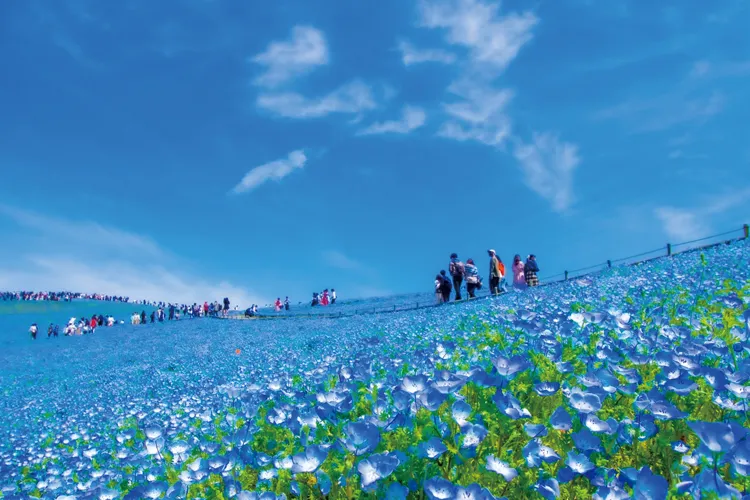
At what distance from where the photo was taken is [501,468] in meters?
2.11

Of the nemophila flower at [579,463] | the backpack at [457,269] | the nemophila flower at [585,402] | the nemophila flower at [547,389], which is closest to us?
the nemophila flower at [579,463]

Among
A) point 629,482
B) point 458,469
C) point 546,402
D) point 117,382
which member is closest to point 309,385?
point 546,402

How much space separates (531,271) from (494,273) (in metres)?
1.63

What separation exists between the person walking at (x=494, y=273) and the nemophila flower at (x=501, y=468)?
2008cm

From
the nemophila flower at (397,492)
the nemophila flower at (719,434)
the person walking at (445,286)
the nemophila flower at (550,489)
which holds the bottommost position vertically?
the nemophila flower at (550,489)

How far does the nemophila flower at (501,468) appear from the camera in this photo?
6.76 feet

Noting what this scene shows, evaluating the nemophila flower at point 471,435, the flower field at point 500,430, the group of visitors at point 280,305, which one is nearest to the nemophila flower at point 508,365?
the flower field at point 500,430

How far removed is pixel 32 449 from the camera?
816cm

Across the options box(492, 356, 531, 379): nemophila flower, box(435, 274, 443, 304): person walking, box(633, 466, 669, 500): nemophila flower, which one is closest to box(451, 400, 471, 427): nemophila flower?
box(492, 356, 531, 379): nemophila flower

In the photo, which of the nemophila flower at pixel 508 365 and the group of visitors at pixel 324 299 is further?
the group of visitors at pixel 324 299

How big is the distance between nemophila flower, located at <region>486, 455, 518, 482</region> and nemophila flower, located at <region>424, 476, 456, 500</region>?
285mm

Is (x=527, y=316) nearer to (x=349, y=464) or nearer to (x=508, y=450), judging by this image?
(x=508, y=450)

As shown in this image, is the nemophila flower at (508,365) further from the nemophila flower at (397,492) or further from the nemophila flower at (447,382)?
the nemophila flower at (397,492)

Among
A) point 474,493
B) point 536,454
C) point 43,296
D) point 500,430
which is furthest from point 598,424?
point 43,296
